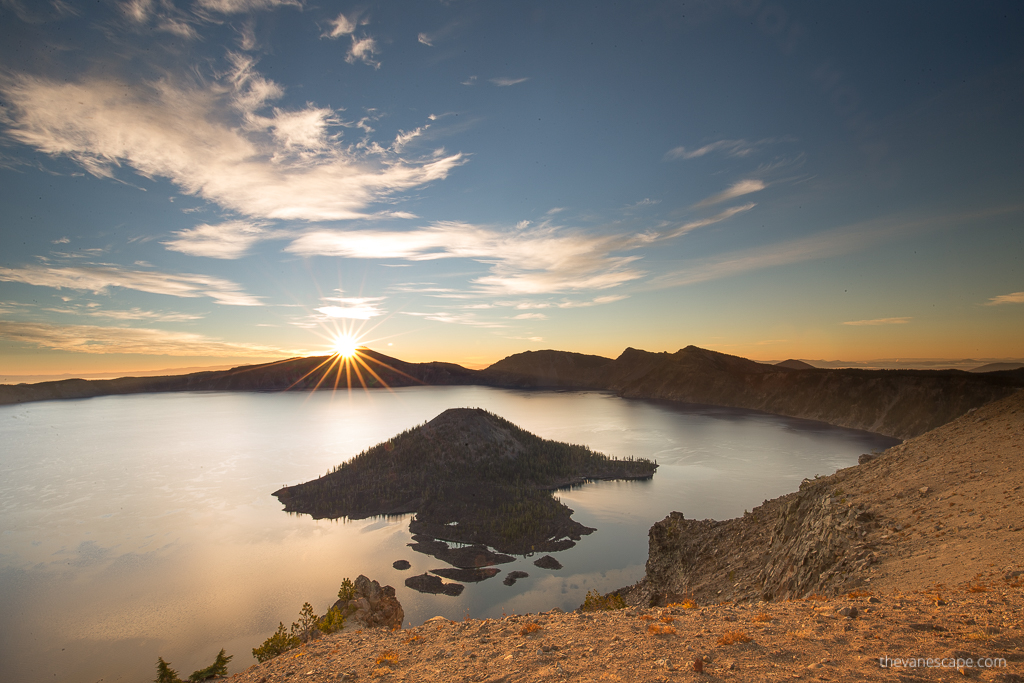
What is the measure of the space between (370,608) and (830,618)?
142ft

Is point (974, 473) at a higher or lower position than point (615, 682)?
higher

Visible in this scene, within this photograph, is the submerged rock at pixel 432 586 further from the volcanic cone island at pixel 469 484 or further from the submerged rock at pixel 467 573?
the volcanic cone island at pixel 469 484

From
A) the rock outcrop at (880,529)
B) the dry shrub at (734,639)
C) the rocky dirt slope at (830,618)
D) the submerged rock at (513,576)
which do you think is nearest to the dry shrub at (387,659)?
the rocky dirt slope at (830,618)

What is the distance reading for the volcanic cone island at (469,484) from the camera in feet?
296

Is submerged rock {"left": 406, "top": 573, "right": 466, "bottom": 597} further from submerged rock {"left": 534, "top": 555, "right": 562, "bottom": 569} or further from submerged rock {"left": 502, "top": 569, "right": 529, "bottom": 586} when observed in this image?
submerged rock {"left": 534, "top": 555, "right": 562, "bottom": 569}

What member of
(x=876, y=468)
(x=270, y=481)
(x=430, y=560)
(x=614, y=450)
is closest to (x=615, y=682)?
(x=876, y=468)

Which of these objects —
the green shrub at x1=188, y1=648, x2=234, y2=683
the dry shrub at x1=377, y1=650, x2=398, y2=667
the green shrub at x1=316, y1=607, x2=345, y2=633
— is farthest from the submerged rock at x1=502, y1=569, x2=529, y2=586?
the dry shrub at x1=377, y1=650, x2=398, y2=667

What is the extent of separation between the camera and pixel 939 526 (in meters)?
20.2

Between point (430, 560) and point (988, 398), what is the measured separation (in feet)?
725

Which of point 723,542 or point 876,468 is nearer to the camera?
point 876,468

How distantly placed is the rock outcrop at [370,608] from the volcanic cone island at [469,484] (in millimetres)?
35677

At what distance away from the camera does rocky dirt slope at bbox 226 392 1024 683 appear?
410 inches

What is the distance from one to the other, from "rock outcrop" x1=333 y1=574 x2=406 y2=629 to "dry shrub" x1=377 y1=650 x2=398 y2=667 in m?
30.9

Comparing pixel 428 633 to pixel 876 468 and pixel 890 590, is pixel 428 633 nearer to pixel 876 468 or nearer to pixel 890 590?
pixel 890 590
